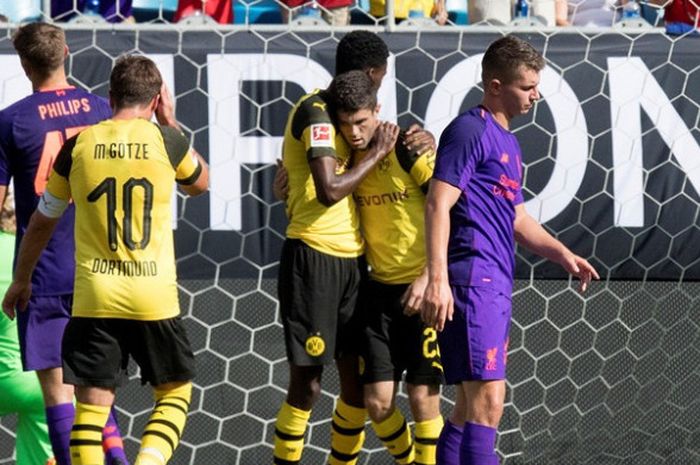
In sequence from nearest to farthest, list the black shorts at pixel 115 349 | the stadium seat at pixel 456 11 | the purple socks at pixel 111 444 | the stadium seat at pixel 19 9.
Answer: the black shorts at pixel 115 349
the purple socks at pixel 111 444
the stadium seat at pixel 19 9
the stadium seat at pixel 456 11

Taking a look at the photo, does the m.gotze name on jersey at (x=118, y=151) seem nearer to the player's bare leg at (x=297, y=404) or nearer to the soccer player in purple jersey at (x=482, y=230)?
the soccer player in purple jersey at (x=482, y=230)

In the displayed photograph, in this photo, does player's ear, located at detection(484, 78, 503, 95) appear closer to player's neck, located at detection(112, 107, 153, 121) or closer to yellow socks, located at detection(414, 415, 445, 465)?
player's neck, located at detection(112, 107, 153, 121)

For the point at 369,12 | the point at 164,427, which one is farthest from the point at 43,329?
the point at 369,12

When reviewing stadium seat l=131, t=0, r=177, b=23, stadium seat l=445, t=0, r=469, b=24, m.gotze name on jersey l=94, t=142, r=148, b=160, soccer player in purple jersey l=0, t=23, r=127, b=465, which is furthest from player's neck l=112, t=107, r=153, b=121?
stadium seat l=445, t=0, r=469, b=24

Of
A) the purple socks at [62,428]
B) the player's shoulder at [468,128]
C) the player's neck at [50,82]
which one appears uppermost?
the player's shoulder at [468,128]

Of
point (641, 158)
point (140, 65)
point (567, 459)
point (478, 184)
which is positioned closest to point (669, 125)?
point (641, 158)

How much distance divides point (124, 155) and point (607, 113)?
268 centimetres

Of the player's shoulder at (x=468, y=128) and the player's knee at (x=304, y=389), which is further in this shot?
the player's knee at (x=304, y=389)

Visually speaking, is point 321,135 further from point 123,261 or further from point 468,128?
point 123,261

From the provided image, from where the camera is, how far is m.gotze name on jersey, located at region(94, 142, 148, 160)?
4633 mm

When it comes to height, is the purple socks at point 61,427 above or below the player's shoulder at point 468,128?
below

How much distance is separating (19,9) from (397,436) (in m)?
3.03

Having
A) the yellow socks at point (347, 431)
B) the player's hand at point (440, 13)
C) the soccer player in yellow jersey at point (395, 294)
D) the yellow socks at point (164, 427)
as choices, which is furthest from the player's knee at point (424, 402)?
the player's hand at point (440, 13)

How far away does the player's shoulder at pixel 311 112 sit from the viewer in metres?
5.14
